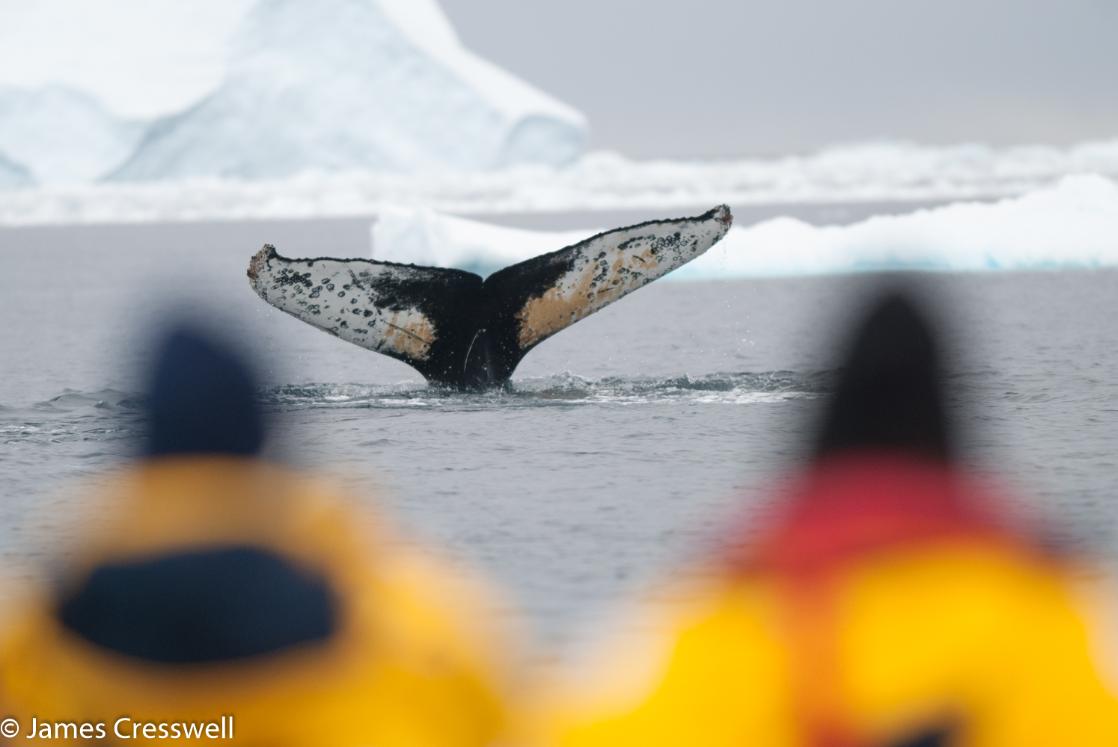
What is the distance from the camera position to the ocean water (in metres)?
6.18

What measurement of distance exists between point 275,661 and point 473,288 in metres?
8.90

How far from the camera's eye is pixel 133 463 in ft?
6.40

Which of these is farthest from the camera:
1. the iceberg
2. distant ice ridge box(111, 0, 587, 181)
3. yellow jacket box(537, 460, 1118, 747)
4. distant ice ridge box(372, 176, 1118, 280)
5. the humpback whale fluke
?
distant ice ridge box(111, 0, 587, 181)

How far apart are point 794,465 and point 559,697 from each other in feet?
8.73

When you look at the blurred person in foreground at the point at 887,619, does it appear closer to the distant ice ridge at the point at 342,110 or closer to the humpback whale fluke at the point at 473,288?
the humpback whale fluke at the point at 473,288

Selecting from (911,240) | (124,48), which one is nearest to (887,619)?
(911,240)

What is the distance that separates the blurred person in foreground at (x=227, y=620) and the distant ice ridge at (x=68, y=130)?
4602 centimetres

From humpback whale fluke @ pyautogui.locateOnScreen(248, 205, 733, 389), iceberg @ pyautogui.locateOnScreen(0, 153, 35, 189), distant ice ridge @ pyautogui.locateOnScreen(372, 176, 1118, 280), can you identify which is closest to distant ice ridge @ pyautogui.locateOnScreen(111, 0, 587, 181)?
iceberg @ pyautogui.locateOnScreen(0, 153, 35, 189)

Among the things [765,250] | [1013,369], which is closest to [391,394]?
[1013,369]

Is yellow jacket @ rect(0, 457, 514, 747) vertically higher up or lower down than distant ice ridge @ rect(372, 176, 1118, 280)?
lower down

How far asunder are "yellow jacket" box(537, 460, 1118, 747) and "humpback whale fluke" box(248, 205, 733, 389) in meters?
8.47

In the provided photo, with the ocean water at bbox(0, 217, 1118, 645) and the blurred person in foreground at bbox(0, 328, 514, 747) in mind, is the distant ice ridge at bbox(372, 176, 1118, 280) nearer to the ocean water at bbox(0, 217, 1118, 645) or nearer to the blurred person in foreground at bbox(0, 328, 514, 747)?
the ocean water at bbox(0, 217, 1118, 645)

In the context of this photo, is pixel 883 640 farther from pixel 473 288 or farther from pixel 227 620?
pixel 473 288

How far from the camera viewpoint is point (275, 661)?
181 cm
